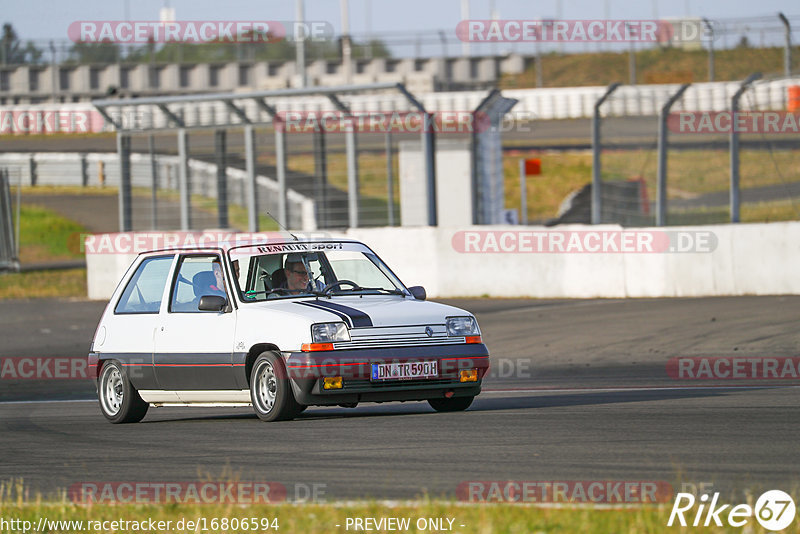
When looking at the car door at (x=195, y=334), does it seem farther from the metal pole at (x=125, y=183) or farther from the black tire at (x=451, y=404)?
the metal pole at (x=125, y=183)

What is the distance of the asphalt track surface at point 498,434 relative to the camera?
7.20 meters

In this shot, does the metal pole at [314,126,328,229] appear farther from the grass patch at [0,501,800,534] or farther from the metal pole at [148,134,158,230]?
the grass patch at [0,501,800,534]

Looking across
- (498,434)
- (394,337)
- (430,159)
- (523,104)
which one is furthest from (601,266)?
(523,104)

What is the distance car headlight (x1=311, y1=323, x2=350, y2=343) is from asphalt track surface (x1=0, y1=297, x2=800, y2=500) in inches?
24.5

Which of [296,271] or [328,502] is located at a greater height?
[296,271]

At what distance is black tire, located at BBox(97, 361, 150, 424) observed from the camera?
36.5ft

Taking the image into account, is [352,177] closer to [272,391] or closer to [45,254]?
[272,391]

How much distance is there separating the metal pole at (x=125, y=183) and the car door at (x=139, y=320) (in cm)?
1493

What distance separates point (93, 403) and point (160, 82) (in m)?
51.2

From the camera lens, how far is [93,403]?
1357 centimetres

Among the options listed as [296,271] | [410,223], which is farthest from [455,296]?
[296,271]

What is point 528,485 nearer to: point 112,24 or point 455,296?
point 455,296

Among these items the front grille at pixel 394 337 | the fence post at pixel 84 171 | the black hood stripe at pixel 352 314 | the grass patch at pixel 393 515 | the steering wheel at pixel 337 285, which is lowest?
the grass patch at pixel 393 515

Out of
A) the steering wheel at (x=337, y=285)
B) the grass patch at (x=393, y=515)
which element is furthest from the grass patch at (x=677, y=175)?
the grass patch at (x=393, y=515)
